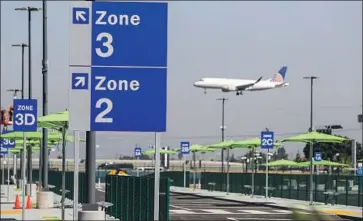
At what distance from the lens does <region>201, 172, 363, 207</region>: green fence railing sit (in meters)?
36.3

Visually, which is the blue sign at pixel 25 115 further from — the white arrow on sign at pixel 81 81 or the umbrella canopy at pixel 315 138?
the umbrella canopy at pixel 315 138

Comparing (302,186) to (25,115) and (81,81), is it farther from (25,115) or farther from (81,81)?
(81,81)

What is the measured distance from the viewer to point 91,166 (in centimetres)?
1151

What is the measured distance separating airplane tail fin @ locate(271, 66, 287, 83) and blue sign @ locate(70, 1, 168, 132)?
301ft

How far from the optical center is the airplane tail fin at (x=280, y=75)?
330 feet

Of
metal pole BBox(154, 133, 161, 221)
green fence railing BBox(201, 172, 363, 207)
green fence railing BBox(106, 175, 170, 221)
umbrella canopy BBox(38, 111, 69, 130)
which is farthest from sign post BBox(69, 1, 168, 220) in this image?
green fence railing BBox(201, 172, 363, 207)

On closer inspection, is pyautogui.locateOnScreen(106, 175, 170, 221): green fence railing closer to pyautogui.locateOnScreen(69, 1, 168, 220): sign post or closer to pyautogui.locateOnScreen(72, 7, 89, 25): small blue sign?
pyautogui.locateOnScreen(69, 1, 168, 220): sign post

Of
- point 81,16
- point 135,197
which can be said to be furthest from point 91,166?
point 135,197

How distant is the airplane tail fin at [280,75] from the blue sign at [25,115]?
82.4 m

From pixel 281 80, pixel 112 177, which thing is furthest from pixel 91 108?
pixel 281 80

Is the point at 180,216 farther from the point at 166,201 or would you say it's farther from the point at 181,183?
the point at 181,183

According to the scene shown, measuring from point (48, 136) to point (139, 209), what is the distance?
1284 centimetres

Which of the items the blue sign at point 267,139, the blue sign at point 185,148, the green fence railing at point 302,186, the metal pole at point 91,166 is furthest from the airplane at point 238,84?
the metal pole at point 91,166

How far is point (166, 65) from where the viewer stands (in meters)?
9.22
